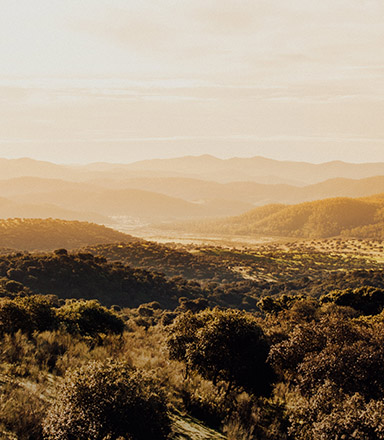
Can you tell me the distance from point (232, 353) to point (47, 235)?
9700 centimetres

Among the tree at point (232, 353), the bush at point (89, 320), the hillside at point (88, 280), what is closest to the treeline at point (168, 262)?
the hillside at point (88, 280)

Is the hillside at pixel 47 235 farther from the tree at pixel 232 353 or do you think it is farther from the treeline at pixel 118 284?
the tree at pixel 232 353

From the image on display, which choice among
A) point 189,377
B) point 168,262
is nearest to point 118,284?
point 168,262

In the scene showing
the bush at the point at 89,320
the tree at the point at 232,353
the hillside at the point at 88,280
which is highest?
the tree at the point at 232,353

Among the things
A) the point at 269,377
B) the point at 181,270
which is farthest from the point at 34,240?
the point at 269,377

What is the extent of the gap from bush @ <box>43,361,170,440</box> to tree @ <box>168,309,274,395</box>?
423 cm

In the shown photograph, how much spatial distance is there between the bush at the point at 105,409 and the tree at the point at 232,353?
166 inches

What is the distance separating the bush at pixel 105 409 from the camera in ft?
21.7

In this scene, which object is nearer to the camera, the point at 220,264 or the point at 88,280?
the point at 88,280

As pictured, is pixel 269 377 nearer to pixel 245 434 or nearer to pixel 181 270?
pixel 245 434

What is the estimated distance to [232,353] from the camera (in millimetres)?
11602

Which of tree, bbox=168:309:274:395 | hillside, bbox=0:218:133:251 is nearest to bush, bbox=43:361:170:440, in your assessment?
tree, bbox=168:309:274:395

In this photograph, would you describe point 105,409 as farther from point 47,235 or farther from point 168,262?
point 47,235

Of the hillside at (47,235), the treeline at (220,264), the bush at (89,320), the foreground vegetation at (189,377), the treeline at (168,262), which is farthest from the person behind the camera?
the hillside at (47,235)
